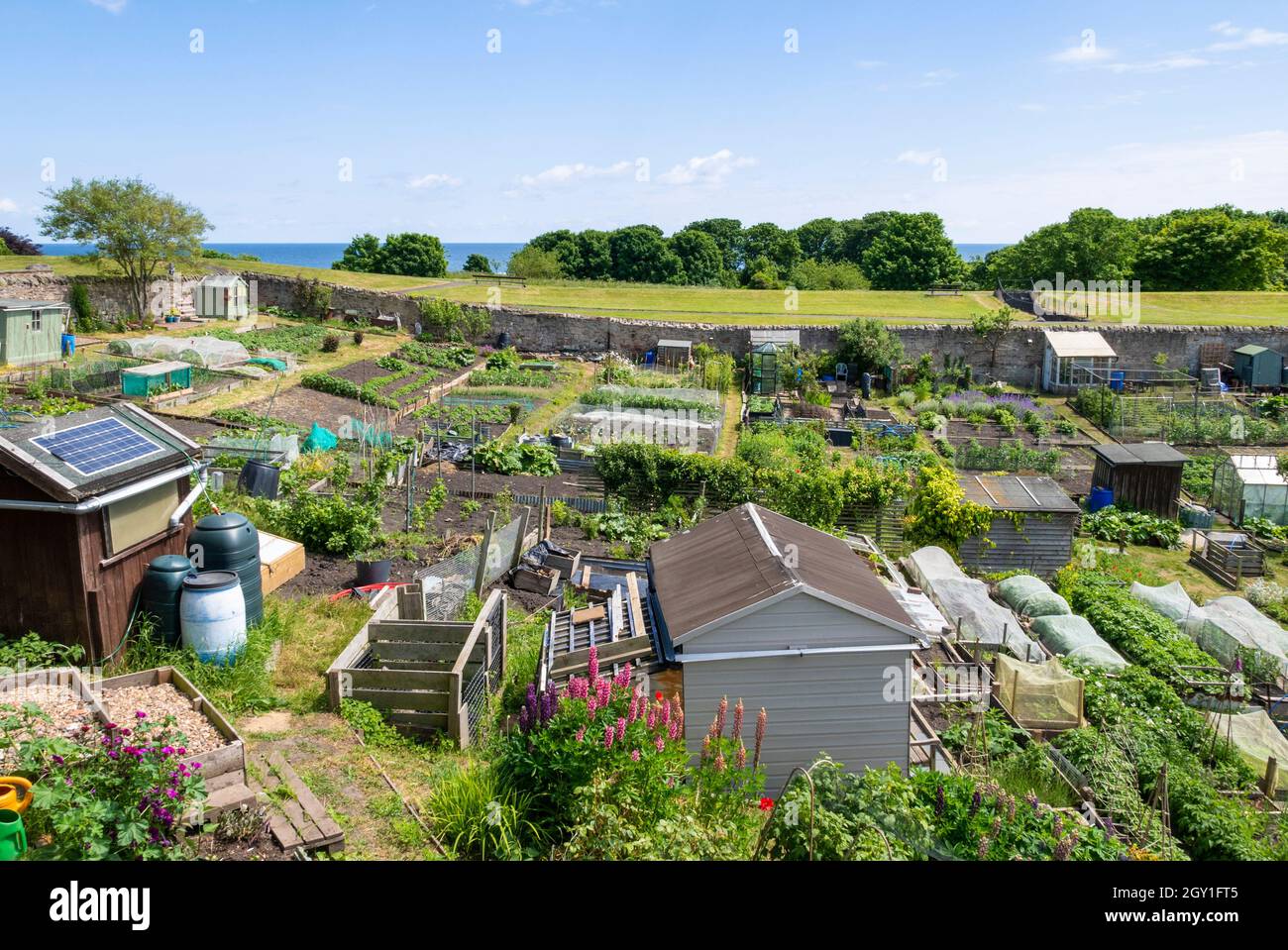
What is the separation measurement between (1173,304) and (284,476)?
44.7 metres

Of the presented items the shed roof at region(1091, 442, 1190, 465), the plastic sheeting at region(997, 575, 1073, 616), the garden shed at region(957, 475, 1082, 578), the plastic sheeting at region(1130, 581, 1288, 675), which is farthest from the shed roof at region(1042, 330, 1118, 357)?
the plastic sheeting at region(997, 575, 1073, 616)

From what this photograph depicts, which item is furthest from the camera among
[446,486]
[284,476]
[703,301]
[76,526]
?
[703,301]

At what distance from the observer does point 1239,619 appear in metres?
15.6

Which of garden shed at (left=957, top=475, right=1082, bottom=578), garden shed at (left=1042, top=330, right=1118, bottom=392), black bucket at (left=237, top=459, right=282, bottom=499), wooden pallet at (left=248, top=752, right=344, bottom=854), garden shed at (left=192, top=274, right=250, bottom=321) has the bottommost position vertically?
garden shed at (left=957, top=475, right=1082, bottom=578)

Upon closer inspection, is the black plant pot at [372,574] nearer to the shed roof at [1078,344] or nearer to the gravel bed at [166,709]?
the gravel bed at [166,709]

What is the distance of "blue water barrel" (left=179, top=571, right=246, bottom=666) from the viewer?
9.41 meters

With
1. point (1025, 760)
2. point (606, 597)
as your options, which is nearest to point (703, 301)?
point (606, 597)

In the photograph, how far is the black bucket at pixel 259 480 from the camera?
16891 millimetres

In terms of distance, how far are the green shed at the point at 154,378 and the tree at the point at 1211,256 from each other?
51.9 metres

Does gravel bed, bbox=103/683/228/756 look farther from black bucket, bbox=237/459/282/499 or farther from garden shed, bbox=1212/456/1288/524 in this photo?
garden shed, bbox=1212/456/1288/524

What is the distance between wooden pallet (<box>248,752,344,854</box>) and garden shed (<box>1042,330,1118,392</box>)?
112 ft

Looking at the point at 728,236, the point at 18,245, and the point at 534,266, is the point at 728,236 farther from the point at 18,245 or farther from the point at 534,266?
the point at 18,245

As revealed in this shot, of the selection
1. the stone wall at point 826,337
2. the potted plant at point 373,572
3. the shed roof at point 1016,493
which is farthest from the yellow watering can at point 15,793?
the stone wall at point 826,337

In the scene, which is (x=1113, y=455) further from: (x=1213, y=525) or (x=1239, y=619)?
(x=1239, y=619)
